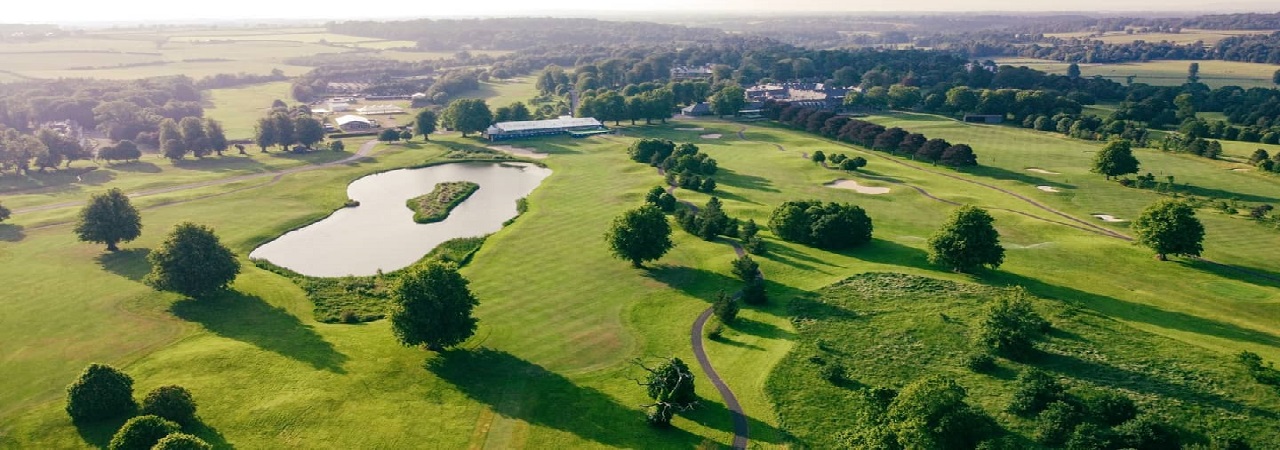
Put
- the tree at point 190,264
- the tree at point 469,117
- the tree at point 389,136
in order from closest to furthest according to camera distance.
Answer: the tree at point 190,264 → the tree at point 389,136 → the tree at point 469,117

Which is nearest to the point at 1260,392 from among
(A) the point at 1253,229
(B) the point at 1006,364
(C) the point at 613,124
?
(B) the point at 1006,364

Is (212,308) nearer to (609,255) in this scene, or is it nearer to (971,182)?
(609,255)

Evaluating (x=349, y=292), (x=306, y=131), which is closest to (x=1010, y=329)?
(x=349, y=292)

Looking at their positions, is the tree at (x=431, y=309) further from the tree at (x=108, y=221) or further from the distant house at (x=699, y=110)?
the distant house at (x=699, y=110)

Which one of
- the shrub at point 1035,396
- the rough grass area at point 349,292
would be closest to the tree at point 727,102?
the rough grass area at point 349,292

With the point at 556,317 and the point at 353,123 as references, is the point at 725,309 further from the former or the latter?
the point at 353,123

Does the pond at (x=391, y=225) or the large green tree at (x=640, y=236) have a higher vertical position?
the large green tree at (x=640, y=236)

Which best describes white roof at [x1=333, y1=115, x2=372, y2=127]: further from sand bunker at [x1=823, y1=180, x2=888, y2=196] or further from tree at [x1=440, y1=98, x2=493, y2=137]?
sand bunker at [x1=823, y1=180, x2=888, y2=196]

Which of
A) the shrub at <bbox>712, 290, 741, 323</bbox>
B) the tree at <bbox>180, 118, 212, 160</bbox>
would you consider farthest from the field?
the tree at <bbox>180, 118, 212, 160</bbox>
